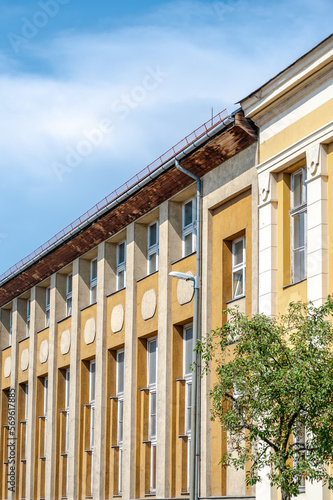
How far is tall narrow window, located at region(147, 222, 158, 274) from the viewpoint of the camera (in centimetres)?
3179

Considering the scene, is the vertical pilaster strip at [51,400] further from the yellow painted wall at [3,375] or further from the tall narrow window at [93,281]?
the yellow painted wall at [3,375]

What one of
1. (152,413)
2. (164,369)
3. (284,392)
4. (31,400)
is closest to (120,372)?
(152,413)

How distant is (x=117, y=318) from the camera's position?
3316 cm

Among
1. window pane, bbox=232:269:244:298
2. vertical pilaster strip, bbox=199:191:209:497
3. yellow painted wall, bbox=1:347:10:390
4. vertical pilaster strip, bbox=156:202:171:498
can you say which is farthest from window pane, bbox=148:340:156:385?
yellow painted wall, bbox=1:347:10:390

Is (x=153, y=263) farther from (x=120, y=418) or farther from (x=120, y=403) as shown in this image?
(x=120, y=418)

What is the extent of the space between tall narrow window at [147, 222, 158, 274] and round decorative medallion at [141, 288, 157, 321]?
3.02ft

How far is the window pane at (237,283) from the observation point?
1033 inches

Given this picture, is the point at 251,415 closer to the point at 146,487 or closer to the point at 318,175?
the point at 318,175

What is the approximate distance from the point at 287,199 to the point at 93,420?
45.7ft

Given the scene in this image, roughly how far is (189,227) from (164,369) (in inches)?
154

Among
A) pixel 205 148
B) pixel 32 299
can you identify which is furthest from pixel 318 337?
pixel 32 299

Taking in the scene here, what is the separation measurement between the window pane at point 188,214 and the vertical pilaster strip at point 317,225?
7436 mm

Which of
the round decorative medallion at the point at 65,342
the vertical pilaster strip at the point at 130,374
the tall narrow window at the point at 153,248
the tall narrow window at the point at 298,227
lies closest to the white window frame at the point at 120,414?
the vertical pilaster strip at the point at 130,374

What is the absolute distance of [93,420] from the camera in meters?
35.0
